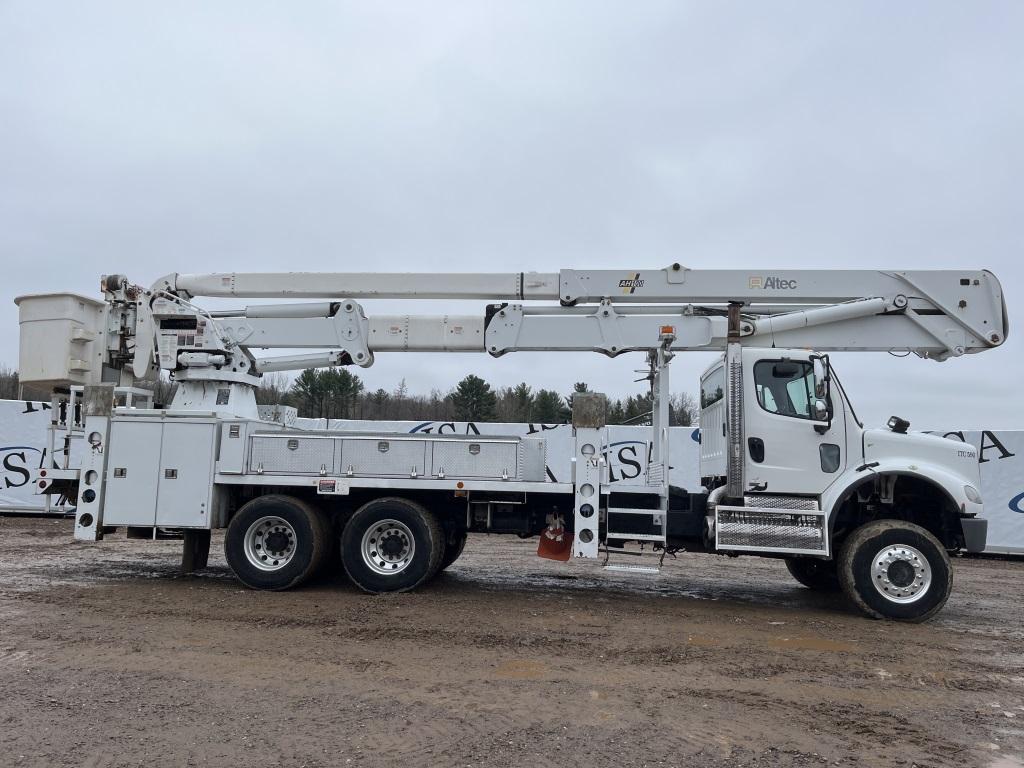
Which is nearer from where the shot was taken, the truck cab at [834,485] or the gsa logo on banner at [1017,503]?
the truck cab at [834,485]

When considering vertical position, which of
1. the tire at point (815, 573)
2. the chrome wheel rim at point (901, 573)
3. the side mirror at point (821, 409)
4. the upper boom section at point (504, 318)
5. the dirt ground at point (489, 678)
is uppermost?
the upper boom section at point (504, 318)

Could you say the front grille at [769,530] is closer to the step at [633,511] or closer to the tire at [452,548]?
the step at [633,511]

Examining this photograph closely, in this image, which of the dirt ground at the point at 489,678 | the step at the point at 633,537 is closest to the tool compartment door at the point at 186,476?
the dirt ground at the point at 489,678

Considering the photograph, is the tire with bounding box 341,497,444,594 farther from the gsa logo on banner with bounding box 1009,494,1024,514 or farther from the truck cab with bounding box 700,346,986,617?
the gsa logo on banner with bounding box 1009,494,1024,514

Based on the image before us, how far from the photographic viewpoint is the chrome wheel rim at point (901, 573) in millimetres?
8406

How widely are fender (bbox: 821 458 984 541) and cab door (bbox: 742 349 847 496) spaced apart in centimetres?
12

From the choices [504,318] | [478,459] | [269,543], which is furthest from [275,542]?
[504,318]

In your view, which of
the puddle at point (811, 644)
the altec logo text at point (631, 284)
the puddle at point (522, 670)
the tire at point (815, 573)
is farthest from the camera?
the tire at point (815, 573)

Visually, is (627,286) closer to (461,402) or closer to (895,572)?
(895,572)

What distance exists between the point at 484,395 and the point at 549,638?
82.5 ft

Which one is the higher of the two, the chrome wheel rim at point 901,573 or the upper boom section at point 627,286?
the upper boom section at point 627,286

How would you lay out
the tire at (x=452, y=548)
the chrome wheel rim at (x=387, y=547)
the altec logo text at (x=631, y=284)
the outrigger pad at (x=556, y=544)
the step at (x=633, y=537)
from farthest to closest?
the tire at (x=452, y=548)
the altec logo text at (x=631, y=284)
the outrigger pad at (x=556, y=544)
the chrome wheel rim at (x=387, y=547)
the step at (x=633, y=537)

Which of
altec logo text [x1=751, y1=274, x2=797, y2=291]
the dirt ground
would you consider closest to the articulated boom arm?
altec logo text [x1=751, y1=274, x2=797, y2=291]

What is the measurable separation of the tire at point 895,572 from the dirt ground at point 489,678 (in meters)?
0.29
